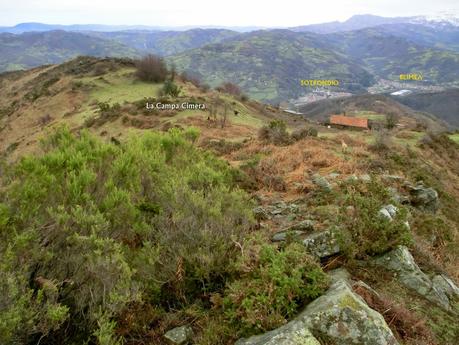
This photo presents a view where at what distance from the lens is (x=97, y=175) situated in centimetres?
591

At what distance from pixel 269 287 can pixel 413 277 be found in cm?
252

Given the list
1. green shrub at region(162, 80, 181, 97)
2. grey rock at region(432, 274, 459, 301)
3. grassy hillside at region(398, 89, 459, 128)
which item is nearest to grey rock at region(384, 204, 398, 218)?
→ grey rock at region(432, 274, 459, 301)

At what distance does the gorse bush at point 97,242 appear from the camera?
13.3 ft

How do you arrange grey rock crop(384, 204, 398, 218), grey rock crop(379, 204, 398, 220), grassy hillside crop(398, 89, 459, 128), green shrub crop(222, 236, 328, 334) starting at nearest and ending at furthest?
1. green shrub crop(222, 236, 328, 334)
2. grey rock crop(379, 204, 398, 220)
3. grey rock crop(384, 204, 398, 218)
4. grassy hillside crop(398, 89, 459, 128)

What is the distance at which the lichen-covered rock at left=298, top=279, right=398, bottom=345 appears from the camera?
397cm

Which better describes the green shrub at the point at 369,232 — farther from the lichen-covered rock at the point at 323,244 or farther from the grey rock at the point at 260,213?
the grey rock at the point at 260,213

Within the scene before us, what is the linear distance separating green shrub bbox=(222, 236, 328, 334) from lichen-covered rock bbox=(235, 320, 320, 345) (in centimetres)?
12

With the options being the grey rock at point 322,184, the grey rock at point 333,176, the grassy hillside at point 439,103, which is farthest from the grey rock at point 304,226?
the grassy hillside at point 439,103

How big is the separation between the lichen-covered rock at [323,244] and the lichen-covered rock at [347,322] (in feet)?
4.86

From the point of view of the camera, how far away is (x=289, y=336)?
3.87 meters

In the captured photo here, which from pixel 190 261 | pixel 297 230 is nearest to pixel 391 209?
pixel 297 230

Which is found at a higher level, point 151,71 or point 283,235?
point 283,235

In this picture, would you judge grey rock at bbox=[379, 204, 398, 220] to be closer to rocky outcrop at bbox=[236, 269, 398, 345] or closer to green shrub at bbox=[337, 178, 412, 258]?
green shrub at bbox=[337, 178, 412, 258]

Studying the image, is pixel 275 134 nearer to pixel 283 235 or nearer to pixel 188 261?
pixel 283 235
